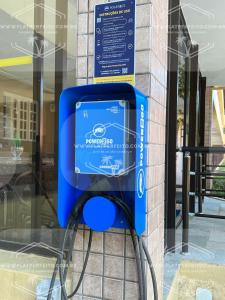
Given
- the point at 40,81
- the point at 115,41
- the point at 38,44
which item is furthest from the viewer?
the point at 38,44

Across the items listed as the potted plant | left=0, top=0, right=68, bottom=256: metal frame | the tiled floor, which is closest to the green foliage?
the potted plant

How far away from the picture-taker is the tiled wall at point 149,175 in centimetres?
129

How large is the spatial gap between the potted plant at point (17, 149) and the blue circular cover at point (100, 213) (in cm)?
156

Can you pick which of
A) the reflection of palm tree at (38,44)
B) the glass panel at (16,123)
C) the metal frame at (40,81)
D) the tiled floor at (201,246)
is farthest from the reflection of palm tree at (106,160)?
the reflection of palm tree at (38,44)

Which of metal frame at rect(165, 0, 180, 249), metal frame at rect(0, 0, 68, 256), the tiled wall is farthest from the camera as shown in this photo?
metal frame at rect(165, 0, 180, 249)

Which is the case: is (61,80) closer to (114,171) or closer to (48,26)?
(48,26)

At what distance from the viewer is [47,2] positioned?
2377 millimetres

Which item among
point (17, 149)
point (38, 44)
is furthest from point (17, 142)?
point (38, 44)

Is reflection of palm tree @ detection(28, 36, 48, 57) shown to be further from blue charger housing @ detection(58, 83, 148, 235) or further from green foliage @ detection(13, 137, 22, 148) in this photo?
blue charger housing @ detection(58, 83, 148, 235)

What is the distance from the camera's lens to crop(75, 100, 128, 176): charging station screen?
1.20 meters

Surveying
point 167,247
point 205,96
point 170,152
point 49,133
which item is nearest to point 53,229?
point 49,133

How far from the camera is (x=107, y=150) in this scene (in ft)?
3.96

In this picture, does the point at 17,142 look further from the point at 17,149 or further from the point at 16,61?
the point at 16,61

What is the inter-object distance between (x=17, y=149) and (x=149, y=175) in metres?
1.67
